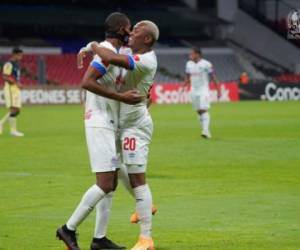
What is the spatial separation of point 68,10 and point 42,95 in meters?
15.7

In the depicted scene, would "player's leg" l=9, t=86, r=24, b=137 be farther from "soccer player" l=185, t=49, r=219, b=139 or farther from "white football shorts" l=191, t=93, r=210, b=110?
"white football shorts" l=191, t=93, r=210, b=110

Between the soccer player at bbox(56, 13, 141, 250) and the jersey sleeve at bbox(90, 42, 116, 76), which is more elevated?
the jersey sleeve at bbox(90, 42, 116, 76)

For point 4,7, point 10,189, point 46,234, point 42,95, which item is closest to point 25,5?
point 4,7

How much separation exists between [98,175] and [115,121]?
0.65 m

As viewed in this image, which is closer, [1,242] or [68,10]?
[1,242]

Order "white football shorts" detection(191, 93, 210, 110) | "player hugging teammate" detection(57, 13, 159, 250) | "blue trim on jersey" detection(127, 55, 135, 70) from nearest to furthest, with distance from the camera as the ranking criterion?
"blue trim on jersey" detection(127, 55, 135, 70) → "player hugging teammate" detection(57, 13, 159, 250) → "white football shorts" detection(191, 93, 210, 110)

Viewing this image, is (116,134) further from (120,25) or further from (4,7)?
(4,7)

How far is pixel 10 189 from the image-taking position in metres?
16.0

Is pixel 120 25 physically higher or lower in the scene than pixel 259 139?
higher

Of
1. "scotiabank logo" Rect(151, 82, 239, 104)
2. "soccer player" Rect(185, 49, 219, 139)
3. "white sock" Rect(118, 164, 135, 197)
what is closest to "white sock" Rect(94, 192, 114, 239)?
"white sock" Rect(118, 164, 135, 197)

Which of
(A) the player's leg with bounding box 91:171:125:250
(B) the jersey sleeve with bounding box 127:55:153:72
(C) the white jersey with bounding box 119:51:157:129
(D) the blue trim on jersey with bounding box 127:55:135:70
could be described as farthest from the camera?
(A) the player's leg with bounding box 91:171:125:250

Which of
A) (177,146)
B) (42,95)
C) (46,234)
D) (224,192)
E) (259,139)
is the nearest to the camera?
(46,234)

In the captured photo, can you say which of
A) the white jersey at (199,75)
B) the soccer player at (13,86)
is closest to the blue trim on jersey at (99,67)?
the white jersey at (199,75)

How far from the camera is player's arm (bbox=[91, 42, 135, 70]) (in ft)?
32.6
